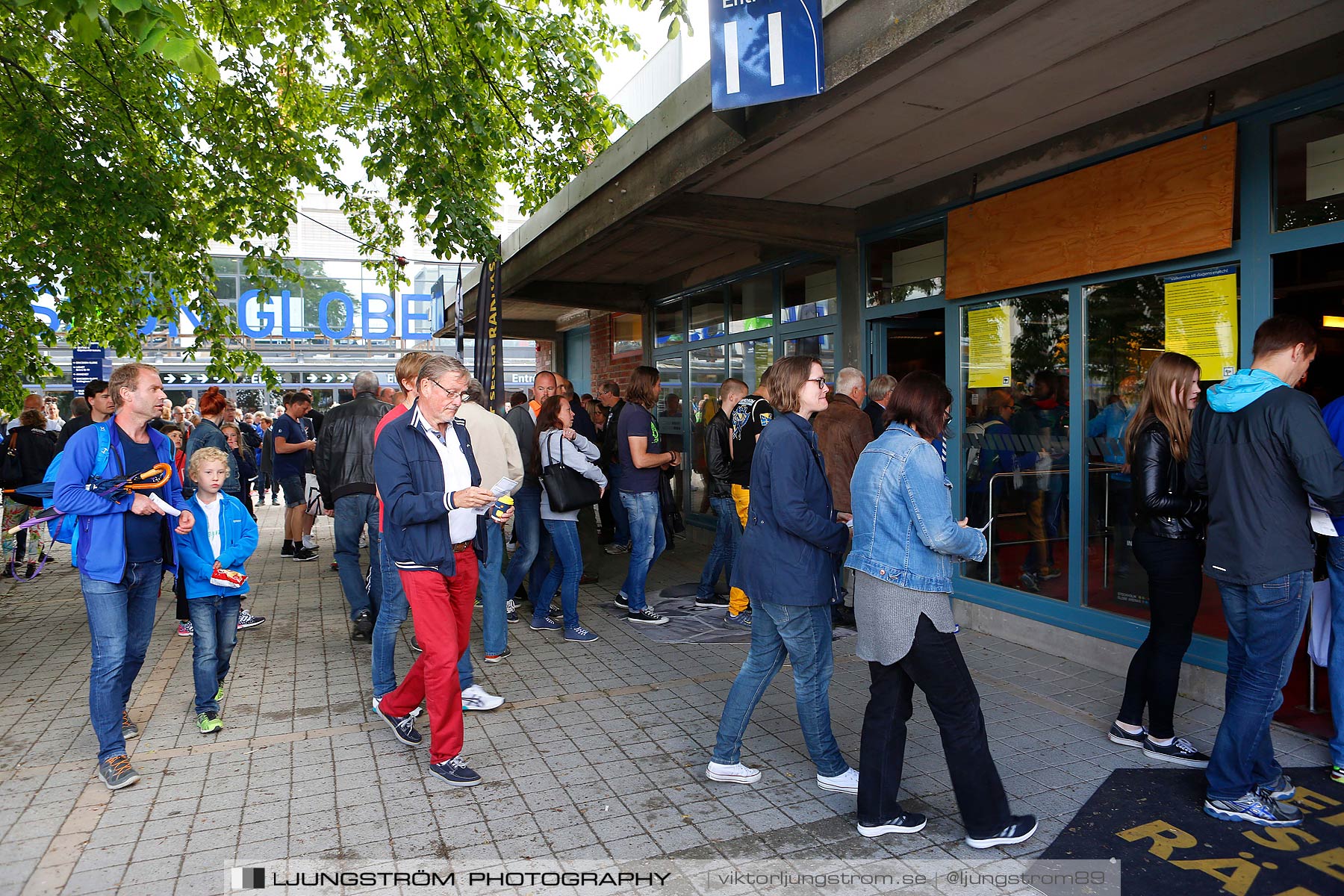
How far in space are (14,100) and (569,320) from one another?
8718mm

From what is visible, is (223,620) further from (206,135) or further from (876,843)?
(206,135)

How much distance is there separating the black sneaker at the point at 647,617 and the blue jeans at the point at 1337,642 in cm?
420

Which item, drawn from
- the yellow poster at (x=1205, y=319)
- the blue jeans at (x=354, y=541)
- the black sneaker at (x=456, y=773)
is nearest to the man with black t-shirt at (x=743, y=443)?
the yellow poster at (x=1205, y=319)

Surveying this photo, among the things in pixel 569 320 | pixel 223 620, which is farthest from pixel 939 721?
pixel 569 320

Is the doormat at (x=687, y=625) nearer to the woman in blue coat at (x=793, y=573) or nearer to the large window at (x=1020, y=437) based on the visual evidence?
the large window at (x=1020, y=437)

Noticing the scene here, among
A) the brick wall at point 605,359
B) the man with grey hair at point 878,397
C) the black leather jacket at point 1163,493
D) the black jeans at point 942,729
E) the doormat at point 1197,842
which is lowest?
the doormat at point 1197,842

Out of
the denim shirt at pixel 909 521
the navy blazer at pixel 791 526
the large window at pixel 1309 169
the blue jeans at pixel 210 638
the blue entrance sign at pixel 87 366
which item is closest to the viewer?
the denim shirt at pixel 909 521

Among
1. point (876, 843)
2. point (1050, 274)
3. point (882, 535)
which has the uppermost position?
point (1050, 274)

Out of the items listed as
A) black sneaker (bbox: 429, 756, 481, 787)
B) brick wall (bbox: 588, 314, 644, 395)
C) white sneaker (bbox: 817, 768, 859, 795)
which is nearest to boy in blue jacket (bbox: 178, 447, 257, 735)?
black sneaker (bbox: 429, 756, 481, 787)

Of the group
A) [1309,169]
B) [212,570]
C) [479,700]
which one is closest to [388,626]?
[479,700]

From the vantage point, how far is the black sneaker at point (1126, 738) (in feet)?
13.7

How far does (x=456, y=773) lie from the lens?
394cm

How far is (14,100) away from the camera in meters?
8.16

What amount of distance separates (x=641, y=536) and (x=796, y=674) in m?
3.06
